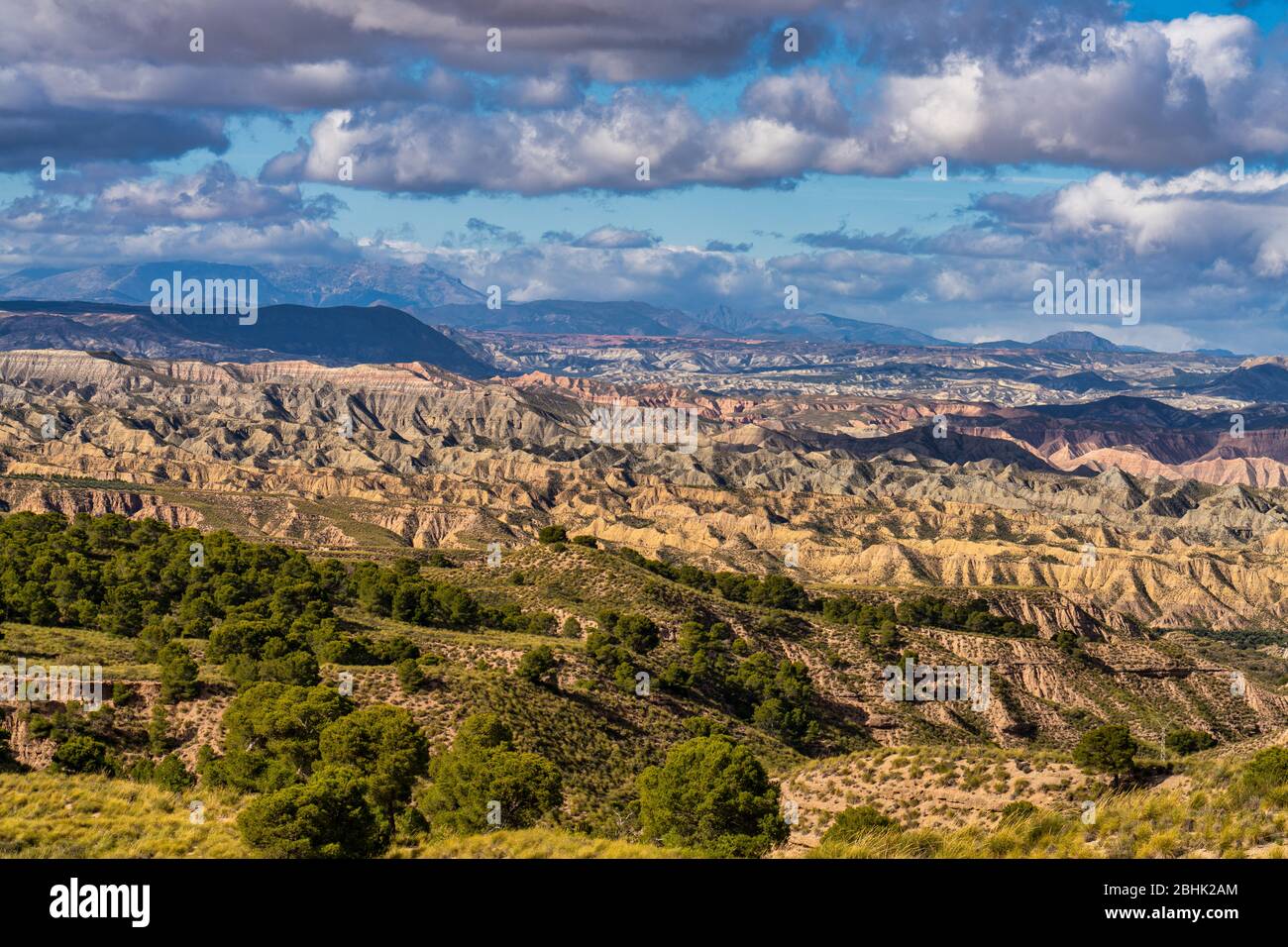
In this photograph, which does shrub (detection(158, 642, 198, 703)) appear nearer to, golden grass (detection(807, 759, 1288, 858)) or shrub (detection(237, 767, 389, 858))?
shrub (detection(237, 767, 389, 858))

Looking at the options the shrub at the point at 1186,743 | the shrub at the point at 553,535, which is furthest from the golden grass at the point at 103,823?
the shrub at the point at 553,535

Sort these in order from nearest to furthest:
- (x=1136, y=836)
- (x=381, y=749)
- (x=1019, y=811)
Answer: (x=1136, y=836) < (x=1019, y=811) < (x=381, y=749)

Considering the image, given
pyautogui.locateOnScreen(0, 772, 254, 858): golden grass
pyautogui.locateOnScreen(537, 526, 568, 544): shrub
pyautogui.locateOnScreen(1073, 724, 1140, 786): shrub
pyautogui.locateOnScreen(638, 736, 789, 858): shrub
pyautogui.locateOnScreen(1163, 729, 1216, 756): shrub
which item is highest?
pyautogui.locateOnScreen(537, 526, 568, 544): shrub

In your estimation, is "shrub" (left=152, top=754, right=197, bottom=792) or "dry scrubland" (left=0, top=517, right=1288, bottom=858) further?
"shrub" (left=152, top=754, right=197, bottom=792)

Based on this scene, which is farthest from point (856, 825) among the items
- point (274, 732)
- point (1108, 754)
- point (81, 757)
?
point (81, 757)

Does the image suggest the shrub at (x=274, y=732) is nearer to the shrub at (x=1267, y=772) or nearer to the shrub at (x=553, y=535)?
the shrub at (x=1267, y=772)

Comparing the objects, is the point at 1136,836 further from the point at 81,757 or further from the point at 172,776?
the point at 81,757

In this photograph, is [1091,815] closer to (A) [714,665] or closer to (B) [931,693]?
(A) [714,665]

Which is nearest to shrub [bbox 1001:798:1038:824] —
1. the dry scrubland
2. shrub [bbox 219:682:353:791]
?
the dry scrubland

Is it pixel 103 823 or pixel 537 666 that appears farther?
pixel 537 666

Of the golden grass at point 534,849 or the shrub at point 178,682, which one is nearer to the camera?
the golden grass at point 534,849
